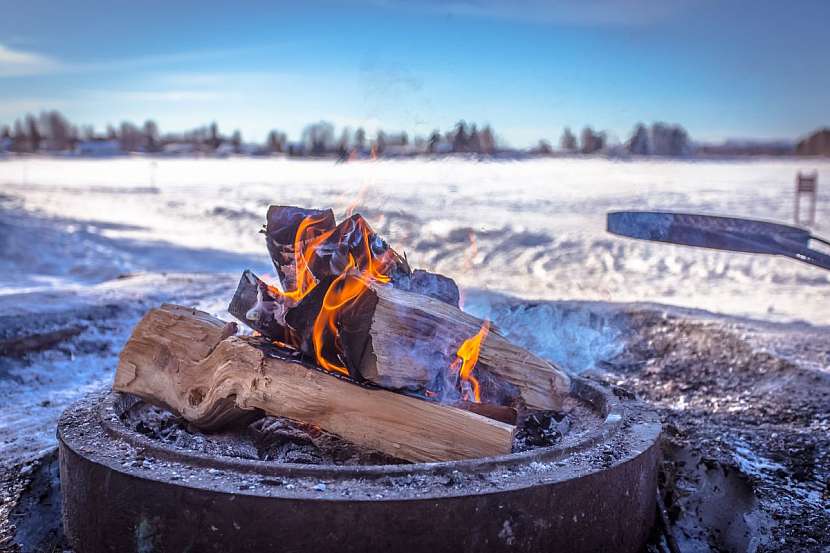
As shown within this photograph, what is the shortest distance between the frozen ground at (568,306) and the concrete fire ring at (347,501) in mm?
628

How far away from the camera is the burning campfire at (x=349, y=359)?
2902 millimetres

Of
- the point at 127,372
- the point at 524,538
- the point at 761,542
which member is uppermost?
the point at 127,372

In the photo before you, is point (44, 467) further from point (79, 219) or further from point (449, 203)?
point (449, 203)

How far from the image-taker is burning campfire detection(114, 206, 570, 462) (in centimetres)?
290

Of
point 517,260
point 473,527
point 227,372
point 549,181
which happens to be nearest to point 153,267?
point 517,260

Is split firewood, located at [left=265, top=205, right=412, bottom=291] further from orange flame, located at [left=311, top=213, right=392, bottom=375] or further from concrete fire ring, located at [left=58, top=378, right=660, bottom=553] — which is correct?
concrete fire ring, located at [left=58, top=378, right=660, bottom=553]

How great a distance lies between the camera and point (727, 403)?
15.3 ft

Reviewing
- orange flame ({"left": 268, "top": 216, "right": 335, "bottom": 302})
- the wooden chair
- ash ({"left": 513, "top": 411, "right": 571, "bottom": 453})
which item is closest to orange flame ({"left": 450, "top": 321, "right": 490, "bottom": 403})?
ash ({"left": 513, "top": 411, "right": 571, "bottom": 453})

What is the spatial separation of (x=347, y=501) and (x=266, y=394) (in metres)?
0.84

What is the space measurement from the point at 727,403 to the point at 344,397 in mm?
2833

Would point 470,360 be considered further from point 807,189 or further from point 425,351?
point 807,189

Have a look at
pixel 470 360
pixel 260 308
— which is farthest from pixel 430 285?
pixel 260 308

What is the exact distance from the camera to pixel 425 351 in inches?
120

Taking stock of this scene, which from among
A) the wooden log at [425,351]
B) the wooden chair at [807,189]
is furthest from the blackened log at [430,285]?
the wooden chair at [807,189]
